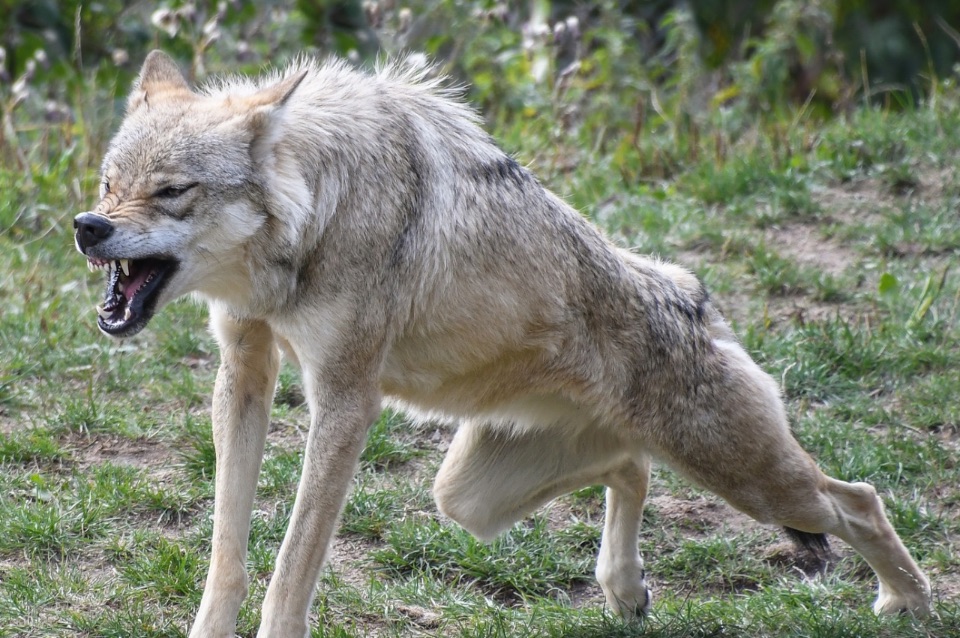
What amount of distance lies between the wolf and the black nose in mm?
11

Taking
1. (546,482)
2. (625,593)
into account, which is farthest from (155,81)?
(625,593)

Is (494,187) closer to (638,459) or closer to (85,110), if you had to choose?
(638,459)

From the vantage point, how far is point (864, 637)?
4258 mm

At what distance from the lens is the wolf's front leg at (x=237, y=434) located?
4258 millimetres

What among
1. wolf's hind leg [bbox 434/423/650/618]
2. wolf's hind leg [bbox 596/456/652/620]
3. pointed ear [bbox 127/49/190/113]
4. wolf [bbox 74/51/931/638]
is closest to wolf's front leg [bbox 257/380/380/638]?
wolf [bbox 74/51/931/638]

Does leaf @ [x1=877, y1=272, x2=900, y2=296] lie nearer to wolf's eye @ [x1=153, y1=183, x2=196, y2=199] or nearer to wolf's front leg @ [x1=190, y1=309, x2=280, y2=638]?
wolf's front leg @ [x1=190, y1=309, x2=280, y2=638]

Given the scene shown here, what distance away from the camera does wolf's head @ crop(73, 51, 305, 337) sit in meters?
3.81

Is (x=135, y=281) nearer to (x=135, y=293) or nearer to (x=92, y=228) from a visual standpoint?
(x=135, y=293)

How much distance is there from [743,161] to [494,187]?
416 centimetres

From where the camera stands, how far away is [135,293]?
3.92 m

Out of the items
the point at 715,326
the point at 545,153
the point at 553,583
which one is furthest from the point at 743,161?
the point at 553,583

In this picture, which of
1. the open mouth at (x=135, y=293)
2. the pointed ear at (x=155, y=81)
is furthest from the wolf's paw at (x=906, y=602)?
the pointed ear at (x=155, y=81)

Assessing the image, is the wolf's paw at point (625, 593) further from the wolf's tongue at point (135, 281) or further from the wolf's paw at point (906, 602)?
the wolf's tongue at point (135, 281)

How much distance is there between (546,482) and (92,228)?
7.21ft
